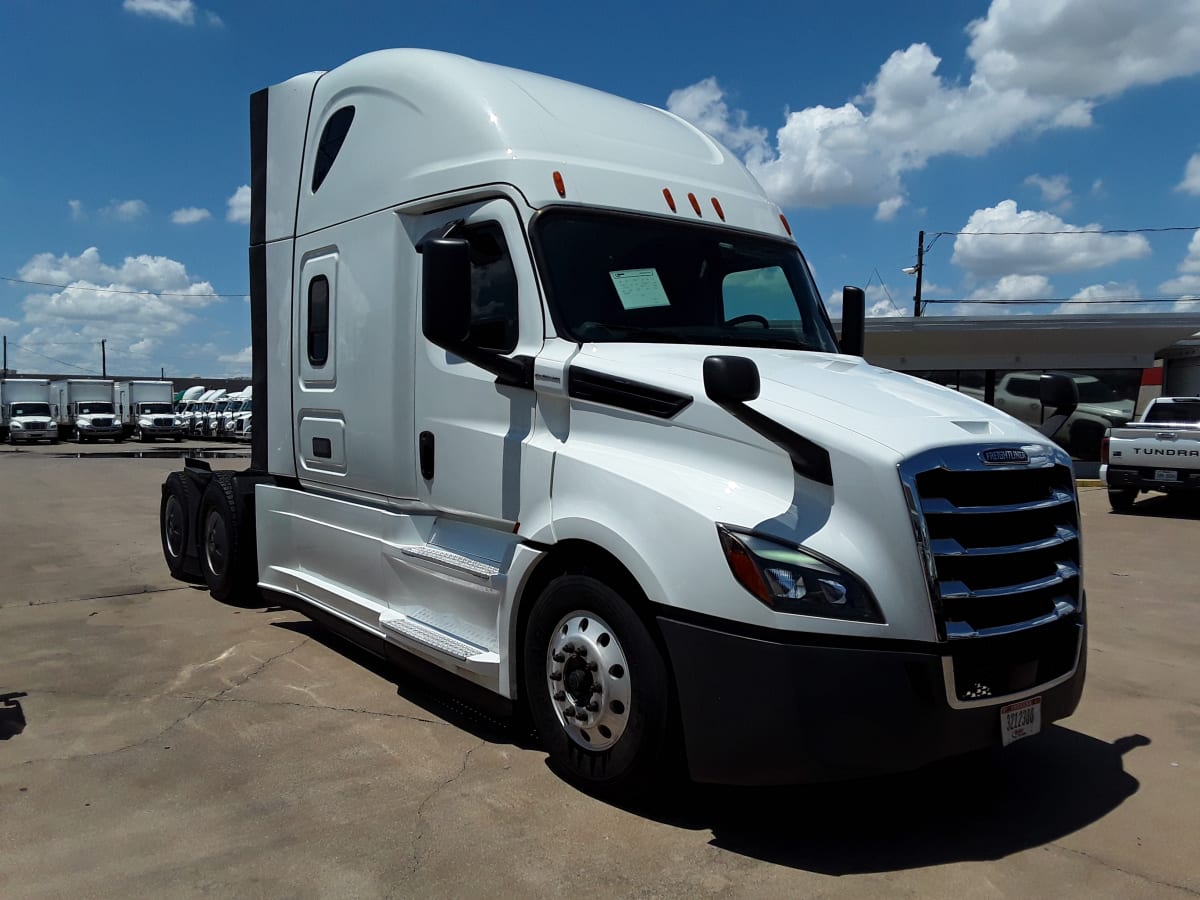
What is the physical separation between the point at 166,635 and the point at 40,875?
3538 millimetres

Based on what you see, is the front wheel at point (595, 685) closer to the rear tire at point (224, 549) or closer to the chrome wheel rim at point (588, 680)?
the chrome wheel rim at point (588, 680)

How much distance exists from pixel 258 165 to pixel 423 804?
191 inches

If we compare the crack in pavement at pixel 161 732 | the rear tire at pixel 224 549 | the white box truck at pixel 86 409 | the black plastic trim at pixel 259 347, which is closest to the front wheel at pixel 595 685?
the crack in pavement at pixel 161 732

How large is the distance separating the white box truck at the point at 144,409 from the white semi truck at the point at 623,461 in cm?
4477

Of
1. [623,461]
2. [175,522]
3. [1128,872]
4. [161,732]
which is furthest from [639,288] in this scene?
[175,522]

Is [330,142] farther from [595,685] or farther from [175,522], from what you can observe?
[175,522]

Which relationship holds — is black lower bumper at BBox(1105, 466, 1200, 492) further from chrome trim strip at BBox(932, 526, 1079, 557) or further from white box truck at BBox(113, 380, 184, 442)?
white box truck at BBox(113, 380, 184, 442)

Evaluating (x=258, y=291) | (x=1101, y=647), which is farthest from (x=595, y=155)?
(x=1101, y=647)

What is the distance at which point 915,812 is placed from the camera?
12.8 feet

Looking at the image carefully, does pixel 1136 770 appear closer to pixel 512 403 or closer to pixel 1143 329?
pixel 512 403

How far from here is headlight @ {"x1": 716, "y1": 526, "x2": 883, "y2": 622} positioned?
3285 mm

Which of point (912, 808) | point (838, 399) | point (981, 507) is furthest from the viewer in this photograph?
point (912, 808)

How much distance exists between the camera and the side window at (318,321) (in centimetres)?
588

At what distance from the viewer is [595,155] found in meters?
4.73
